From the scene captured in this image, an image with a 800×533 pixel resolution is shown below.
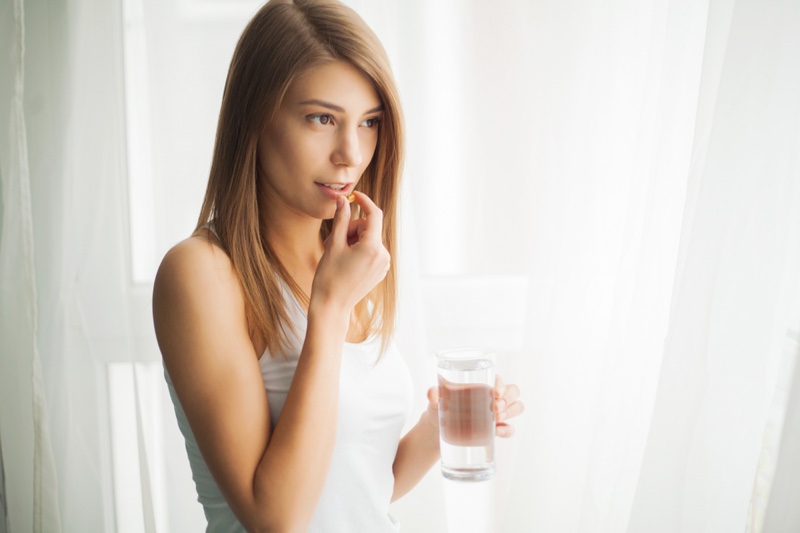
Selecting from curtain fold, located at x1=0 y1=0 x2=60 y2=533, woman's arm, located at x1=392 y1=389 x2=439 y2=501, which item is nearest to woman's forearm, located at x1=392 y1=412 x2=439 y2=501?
woman's arm, located at x1=392 y1=389 x2=439 y2=501

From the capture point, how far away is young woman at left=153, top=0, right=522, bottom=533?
979mm

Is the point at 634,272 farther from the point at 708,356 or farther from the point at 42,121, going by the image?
the point at 42,121

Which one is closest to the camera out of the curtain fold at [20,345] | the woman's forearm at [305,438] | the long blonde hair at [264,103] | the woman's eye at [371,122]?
the woman's forearm at [305,438]

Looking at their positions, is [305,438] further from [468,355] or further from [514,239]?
[514,239]

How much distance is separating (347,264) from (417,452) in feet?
1.26

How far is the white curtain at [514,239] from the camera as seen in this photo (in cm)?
116

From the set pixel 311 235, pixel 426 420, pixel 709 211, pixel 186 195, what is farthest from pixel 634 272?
pixel 186 195

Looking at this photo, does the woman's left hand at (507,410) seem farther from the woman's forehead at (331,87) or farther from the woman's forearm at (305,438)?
→ the woman's forehead at (331,87)

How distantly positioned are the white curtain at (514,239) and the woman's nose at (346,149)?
50cm

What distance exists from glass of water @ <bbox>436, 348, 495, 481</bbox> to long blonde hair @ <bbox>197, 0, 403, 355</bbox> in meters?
0.24

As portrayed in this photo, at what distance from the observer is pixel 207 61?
172cm

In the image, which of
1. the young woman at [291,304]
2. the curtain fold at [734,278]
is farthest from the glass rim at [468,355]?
the curtain fold at [734,278]

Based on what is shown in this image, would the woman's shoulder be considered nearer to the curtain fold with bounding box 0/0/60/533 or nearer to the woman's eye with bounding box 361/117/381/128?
the woman's eye with bounding box 361/117/381/128

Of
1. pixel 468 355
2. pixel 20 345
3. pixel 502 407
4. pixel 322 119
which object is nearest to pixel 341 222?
pixel 322 119
